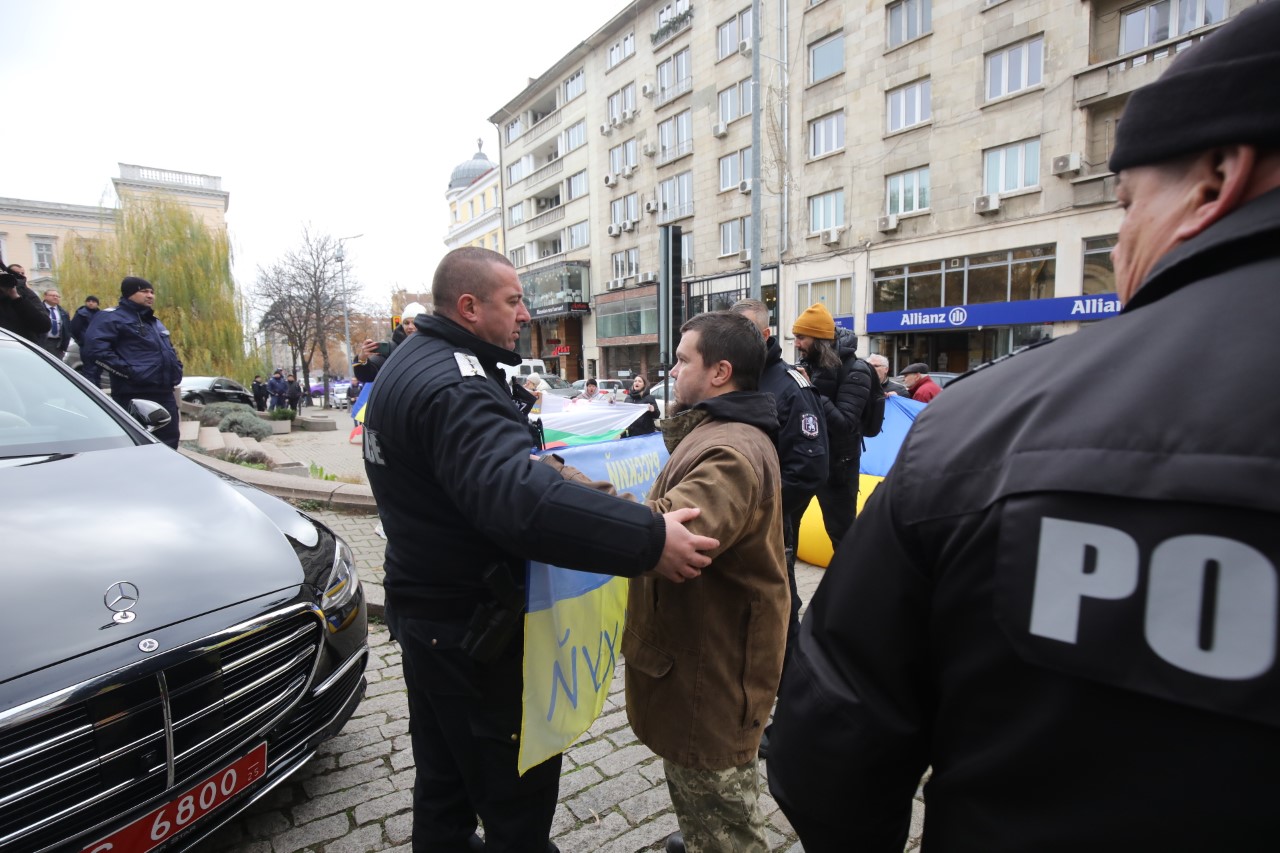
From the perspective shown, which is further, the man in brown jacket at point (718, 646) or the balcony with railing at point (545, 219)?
the balcony with railing at point (545, 219)

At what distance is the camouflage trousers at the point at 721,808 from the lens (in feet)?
6.91

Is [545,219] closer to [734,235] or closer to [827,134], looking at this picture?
[734,235]

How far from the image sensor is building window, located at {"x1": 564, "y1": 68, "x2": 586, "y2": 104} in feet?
135

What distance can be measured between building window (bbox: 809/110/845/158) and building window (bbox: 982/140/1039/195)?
587 centimetres

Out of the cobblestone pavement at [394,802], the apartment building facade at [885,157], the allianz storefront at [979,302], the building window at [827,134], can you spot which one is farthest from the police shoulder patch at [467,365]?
the building window at [827,134]

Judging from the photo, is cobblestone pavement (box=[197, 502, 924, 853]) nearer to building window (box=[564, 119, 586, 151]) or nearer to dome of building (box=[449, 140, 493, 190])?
building window (box=[564, 119, 586, 151])

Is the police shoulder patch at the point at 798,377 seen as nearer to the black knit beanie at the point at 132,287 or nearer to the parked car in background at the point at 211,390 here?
the black knit beanie at the point at 132,287

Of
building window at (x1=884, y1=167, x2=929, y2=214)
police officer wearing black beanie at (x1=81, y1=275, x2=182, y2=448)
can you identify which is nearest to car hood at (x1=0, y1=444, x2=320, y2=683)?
police officer wearing black beanie at (x1=81, y1=275, x2=182, y2=448)

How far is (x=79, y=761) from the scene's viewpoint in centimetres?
184

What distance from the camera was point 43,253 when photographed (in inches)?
2061

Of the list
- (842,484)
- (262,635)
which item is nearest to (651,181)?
(842,484)

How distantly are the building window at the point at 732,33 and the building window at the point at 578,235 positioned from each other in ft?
45.5

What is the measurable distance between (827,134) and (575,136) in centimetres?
2115

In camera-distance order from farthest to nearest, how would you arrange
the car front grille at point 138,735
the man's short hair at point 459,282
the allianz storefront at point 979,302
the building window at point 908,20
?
1. the building window at point 908,20
2. the allianz storefront at point 979,302
3. the man's short hair at point 459,282
4. the car front grille at point 138,735
